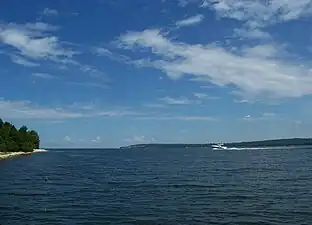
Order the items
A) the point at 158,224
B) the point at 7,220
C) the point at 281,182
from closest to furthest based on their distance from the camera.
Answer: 1. the point at 158,224
2. the point at 7,220
3. the point at 281,182

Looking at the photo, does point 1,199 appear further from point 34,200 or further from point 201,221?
point 201,221

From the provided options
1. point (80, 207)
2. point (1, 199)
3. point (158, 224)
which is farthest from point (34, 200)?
point (158, 224)

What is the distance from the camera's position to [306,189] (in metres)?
58.5

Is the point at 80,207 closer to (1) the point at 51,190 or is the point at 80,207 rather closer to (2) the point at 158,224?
(2) the point at 158,224

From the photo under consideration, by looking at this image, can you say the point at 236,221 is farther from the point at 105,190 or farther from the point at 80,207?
the point at 105,190

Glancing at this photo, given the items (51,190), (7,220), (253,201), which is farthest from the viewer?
(51,190)

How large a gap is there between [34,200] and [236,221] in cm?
2596

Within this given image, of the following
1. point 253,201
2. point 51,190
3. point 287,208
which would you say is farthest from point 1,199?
point 287,208

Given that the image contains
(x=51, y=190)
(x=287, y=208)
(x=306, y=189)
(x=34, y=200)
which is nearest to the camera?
(x=287, y=208)

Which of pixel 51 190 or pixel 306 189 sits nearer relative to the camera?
pixel 306 189

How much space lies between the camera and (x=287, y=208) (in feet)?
144

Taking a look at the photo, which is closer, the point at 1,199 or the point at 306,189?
the point at 1,199

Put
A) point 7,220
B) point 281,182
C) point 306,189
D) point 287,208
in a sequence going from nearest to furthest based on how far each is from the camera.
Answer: point 7,220, point 287,208, point 306,189, point 281,182

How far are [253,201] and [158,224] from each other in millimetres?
15913
